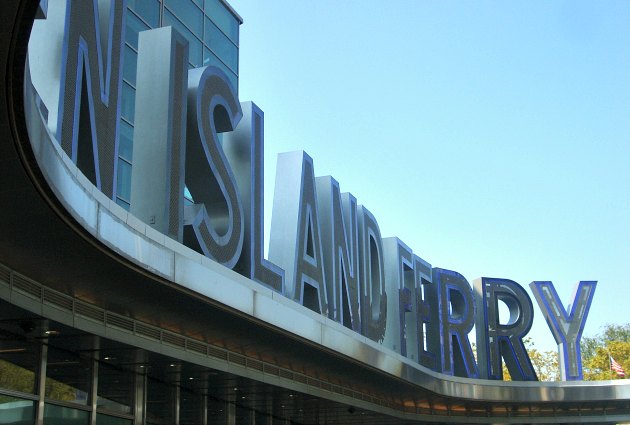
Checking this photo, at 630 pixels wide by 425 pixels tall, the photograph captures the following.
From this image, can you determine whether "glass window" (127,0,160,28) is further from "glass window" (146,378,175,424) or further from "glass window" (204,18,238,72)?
"glass window" (146,378,175,424)

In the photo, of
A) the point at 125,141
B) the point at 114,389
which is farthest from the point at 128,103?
the point at 114,389

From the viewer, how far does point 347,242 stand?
102 feet

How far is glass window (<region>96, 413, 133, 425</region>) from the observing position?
1877cm

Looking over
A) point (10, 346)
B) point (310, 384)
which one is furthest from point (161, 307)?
point (310, 384)

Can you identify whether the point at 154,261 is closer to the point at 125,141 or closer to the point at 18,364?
the point at 18,364

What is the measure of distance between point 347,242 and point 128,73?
9186 millimetres

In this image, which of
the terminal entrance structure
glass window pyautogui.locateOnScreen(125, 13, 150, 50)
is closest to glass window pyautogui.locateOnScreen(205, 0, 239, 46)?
glass window pyautogui.locateOnScreen(125, 13, 150, 50)

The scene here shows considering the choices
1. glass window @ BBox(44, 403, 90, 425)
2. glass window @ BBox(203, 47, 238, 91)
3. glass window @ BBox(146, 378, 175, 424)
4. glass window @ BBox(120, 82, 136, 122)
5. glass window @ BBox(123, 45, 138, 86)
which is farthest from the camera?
glass window @ BBox(203, 47, 238, 91)

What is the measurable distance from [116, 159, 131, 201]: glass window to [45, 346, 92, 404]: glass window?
12763 millimetres

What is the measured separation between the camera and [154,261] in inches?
584

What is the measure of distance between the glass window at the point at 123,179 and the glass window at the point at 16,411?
14.5 meters

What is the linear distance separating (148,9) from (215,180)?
15.1 metres

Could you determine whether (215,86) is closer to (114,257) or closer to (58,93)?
(58,93)

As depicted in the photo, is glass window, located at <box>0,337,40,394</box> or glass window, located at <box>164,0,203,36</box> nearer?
glass window, located at <box>0,337,40,394</box>
